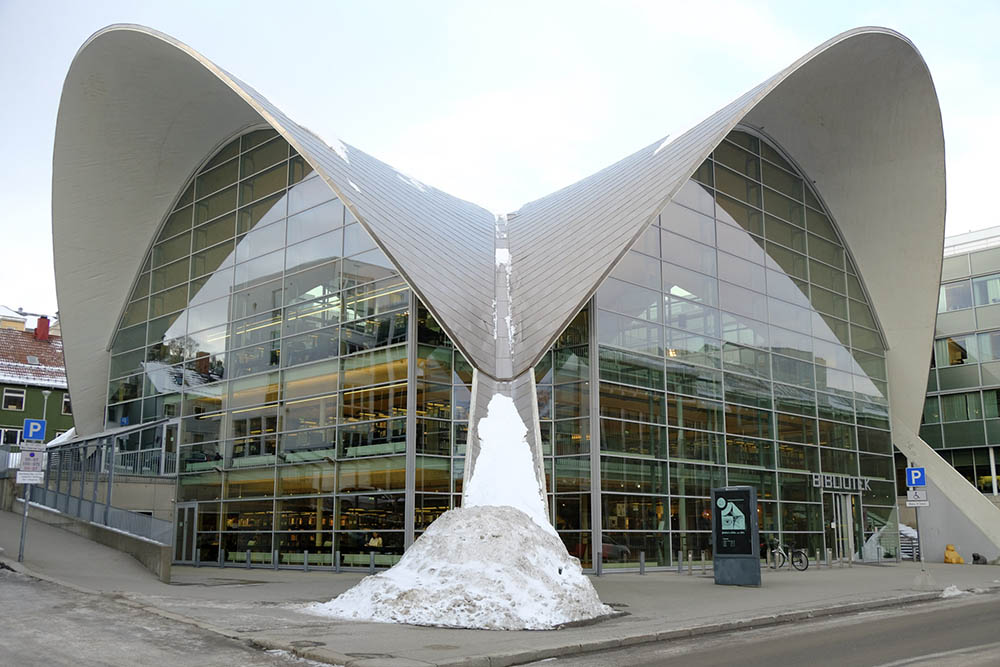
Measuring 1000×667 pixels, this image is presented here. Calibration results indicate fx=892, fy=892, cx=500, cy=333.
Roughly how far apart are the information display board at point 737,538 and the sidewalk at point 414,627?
18.6 inches

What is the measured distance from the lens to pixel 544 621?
479 inches

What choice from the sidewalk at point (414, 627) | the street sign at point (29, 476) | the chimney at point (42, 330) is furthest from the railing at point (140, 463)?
→ the chimney at point (42, 330)

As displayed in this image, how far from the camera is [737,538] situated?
20016mm

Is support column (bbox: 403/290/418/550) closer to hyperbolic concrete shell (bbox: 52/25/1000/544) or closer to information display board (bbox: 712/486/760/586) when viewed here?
hyperbolic concrete shell (bbox: 52/25/1000/544)

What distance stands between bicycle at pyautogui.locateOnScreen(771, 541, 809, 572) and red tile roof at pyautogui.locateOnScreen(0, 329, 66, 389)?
42.8 m

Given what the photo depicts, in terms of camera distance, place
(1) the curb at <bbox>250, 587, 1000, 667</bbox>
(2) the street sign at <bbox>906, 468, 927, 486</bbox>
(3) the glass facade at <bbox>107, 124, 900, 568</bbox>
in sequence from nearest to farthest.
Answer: (1) the curb at <bbox>250, 587, 1000, 667</bbox> → (2) the street sign at <bbox>906, 468, 927, 486</bbox> → (3) the glass facade at <bbox>107, 124, 900, 568</bbox>

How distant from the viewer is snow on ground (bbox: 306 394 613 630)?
482 inches

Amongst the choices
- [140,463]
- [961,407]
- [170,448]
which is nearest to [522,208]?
[170,448]

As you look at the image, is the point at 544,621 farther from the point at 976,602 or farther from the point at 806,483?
the point at 806,483

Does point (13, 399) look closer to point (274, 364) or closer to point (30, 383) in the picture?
point (30, 383)

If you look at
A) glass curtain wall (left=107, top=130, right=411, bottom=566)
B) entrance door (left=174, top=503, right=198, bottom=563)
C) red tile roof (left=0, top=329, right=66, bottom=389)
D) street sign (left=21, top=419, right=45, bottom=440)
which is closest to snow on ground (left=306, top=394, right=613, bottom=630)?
glass curtain wall (left=107, top=130, right=411, bottom=566)

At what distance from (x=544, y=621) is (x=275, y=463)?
14769 mm

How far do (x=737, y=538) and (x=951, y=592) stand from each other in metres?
4.51

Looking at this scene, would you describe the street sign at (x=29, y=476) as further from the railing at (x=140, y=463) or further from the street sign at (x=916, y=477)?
the street sign at (x=916, y=477)
